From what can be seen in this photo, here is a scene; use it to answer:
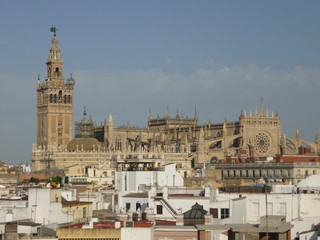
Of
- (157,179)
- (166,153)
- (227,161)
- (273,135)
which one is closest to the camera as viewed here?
(157,179)

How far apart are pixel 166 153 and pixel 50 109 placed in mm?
17894

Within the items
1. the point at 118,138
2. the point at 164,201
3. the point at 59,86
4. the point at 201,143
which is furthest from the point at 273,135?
the point at 164,201

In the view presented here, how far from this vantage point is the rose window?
137750mm

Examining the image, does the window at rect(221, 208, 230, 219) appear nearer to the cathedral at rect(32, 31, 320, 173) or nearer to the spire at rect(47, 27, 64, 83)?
the cathedral at rect(32, 31, 320, 173)

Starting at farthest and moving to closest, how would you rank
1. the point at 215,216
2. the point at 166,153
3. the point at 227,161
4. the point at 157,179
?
the point at 166,153, the point at 227,161, the point at 157,179, the point at 215,216

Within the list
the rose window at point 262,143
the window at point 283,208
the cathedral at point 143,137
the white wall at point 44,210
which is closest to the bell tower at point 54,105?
the cathedral at point 143,137

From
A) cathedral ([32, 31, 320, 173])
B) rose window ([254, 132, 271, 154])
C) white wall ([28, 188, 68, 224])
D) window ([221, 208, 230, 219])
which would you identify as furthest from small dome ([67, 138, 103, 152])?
white wall ([28, 188, 68, 224])

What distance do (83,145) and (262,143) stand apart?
1029 inches

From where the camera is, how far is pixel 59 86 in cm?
13700

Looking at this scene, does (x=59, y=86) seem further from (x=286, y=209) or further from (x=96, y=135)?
(x=286, y=209)

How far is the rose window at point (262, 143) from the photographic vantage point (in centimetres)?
13775

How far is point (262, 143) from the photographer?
13862cm

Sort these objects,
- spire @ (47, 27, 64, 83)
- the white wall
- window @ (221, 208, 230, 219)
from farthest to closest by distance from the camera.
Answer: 1. spire @ (47, 27, 64, 83)
2. window @ (221, 208, 230, 219)
3. the white wall

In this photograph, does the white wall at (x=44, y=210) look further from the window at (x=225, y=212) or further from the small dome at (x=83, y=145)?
the small dome at (x=83, y=145)
